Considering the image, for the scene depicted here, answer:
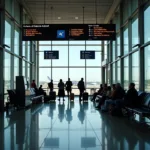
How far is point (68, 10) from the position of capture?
711 inches

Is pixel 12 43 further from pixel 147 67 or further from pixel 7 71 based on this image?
pixel 147 67

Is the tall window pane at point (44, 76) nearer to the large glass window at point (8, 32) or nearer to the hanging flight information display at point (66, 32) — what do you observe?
the large glass window at point (8, 32)

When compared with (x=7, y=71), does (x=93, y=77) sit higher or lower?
lower

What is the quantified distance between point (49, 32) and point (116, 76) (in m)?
7.70

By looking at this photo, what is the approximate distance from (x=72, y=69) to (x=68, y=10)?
789cm

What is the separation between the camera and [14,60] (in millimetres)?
15547

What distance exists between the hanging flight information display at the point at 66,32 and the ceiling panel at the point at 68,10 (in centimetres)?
415

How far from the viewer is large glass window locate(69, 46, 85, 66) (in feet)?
81.5

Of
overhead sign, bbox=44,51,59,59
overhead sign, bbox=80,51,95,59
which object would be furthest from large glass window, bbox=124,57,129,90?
overhead sign, bbox=44,51,59,59

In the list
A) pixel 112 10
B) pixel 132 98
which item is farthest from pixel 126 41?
A: pixel 132 98

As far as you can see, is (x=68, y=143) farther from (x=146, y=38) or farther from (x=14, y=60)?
(x=14, y=60)

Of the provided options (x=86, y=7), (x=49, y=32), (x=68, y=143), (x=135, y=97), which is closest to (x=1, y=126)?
(x=68, y=143)

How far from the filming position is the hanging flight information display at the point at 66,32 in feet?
40.7

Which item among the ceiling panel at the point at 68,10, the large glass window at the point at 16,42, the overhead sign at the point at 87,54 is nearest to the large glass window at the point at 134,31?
the ceiling panel at the point at 68,10
